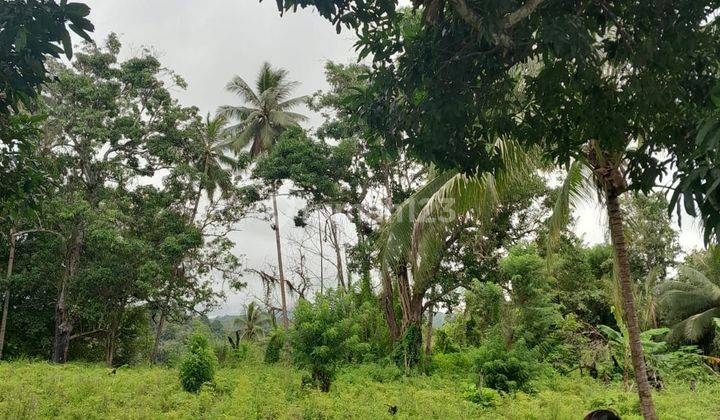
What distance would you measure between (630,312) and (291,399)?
600cm

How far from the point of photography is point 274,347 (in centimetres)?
1761

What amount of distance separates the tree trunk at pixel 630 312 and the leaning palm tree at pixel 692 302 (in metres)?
12.6

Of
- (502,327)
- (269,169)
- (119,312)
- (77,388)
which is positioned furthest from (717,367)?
(119,312)

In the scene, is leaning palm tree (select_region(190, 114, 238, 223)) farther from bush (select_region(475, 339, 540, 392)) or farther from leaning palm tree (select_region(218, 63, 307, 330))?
bush (select_region(475, 339, 540, 392))

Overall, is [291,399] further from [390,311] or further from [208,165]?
[208,165]

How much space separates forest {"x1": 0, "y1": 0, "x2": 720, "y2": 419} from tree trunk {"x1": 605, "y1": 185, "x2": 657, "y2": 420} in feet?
0.10

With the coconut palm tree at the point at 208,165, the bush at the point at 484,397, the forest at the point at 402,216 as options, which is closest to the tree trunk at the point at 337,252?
the forest at the point at 402,216

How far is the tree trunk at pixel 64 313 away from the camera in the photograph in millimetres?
17703

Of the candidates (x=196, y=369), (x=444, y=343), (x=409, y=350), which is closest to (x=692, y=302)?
(x=444, y=343)

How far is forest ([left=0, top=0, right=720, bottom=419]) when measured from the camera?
403 cm

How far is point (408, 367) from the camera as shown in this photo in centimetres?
1414

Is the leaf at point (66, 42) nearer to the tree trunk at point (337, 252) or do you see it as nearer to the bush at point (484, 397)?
the bush at point (484, 397)

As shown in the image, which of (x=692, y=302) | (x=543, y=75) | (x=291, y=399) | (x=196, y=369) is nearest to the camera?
(x=543, y=75)

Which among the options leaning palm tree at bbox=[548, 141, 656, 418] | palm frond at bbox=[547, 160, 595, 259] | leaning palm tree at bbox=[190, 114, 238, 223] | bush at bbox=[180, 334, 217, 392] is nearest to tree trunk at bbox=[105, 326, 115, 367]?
leaning palm tree at bbox=[190, 114, 238, 223]
